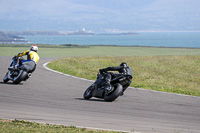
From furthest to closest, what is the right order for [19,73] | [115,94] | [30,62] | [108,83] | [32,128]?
[30,62]
[19,73]
[108,83]
[115,94]
[32,128]

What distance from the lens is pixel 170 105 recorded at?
12805 millimetres

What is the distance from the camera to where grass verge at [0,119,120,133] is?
27.4 ft

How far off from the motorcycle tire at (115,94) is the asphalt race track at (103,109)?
204 millimetres

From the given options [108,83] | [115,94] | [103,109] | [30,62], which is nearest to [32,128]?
[103,109]

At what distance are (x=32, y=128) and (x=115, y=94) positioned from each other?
4699mm

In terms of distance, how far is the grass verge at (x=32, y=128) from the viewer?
27.4 ft

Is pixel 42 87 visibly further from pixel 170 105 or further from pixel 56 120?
pixel 56 120

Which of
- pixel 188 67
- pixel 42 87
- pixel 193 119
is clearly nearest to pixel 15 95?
pixel 42 87

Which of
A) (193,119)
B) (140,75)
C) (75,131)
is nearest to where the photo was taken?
(75,131)

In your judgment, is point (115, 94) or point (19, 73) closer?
point (115, 94)

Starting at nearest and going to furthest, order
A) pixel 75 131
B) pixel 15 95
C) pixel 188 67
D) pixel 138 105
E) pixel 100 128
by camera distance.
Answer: pixel 75 131 < pixel 100 128 < pixel 138 105 < pixel 15 95 < pixel 188 67

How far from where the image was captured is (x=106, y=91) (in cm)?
1319

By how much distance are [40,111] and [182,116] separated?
3617 mm

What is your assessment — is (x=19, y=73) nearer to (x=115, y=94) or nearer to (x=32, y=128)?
(x=115, y=94)
